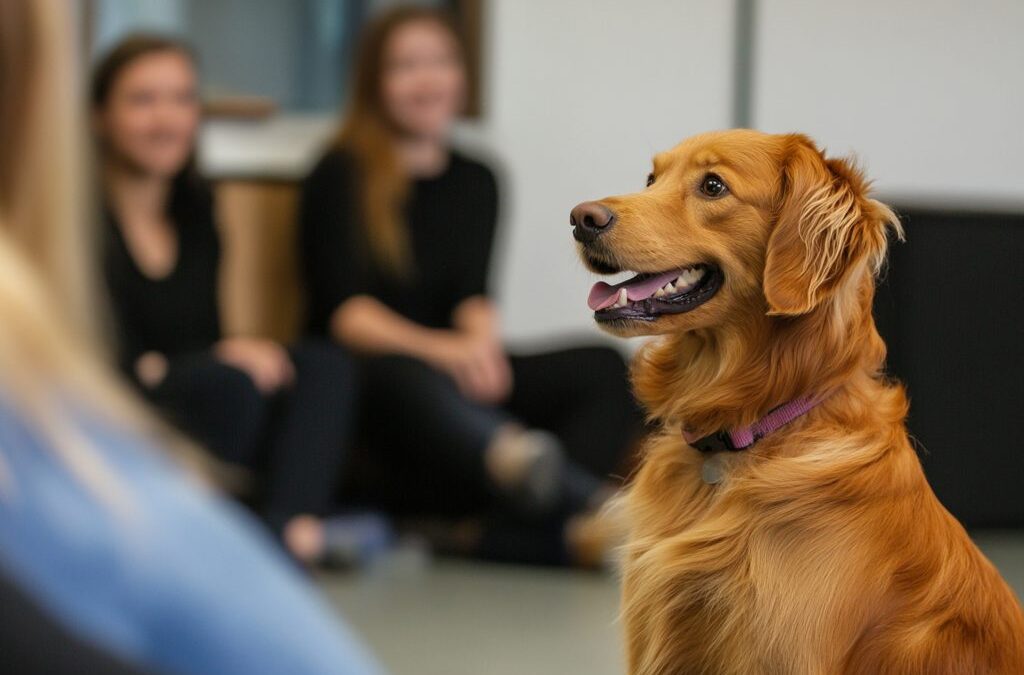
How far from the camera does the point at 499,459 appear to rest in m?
2.30

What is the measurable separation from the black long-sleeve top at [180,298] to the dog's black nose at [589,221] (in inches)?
71.7

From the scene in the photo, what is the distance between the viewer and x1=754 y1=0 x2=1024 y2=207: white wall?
38cm

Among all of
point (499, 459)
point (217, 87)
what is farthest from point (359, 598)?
point (217, 87)

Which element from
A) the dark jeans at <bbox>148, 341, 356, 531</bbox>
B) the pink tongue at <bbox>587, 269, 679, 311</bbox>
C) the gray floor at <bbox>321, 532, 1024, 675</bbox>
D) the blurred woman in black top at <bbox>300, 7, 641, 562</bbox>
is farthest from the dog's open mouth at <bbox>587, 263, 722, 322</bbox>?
the dark jeans at <bbox>148, 341, 356, 531</bbox>

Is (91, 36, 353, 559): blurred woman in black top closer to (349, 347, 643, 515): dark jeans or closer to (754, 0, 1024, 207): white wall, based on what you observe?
(349, 347, 643, 515): dark jeans

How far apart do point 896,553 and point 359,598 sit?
170cm

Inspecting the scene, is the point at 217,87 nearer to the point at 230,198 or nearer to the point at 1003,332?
the point at 230,198

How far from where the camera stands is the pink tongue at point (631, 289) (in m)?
0.35

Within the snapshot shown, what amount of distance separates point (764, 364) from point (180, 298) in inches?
83.0

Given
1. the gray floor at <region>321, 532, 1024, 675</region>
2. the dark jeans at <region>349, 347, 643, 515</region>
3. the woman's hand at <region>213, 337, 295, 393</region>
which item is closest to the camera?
the gray floor at <region>321, 532, 1024, 675</region>

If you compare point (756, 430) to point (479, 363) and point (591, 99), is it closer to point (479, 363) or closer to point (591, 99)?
point (591, 99)

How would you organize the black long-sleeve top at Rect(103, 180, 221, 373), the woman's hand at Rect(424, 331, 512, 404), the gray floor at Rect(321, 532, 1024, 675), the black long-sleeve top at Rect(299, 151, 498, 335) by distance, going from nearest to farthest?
the woman's hand at Rect(424, 331, 512, 404) → the black long-sleeve top at Rect(299, 151, 498, 335) → the gray floor at Rect(321, 532, 1024, 675) → the black long-sleeve top at Rect(103, 180, 221, 373)

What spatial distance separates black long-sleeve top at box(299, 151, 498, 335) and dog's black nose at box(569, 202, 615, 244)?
12.0 inches

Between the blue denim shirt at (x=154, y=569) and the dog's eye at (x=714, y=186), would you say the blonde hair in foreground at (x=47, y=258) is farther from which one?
the dog's eye at (x=714, y=186)
